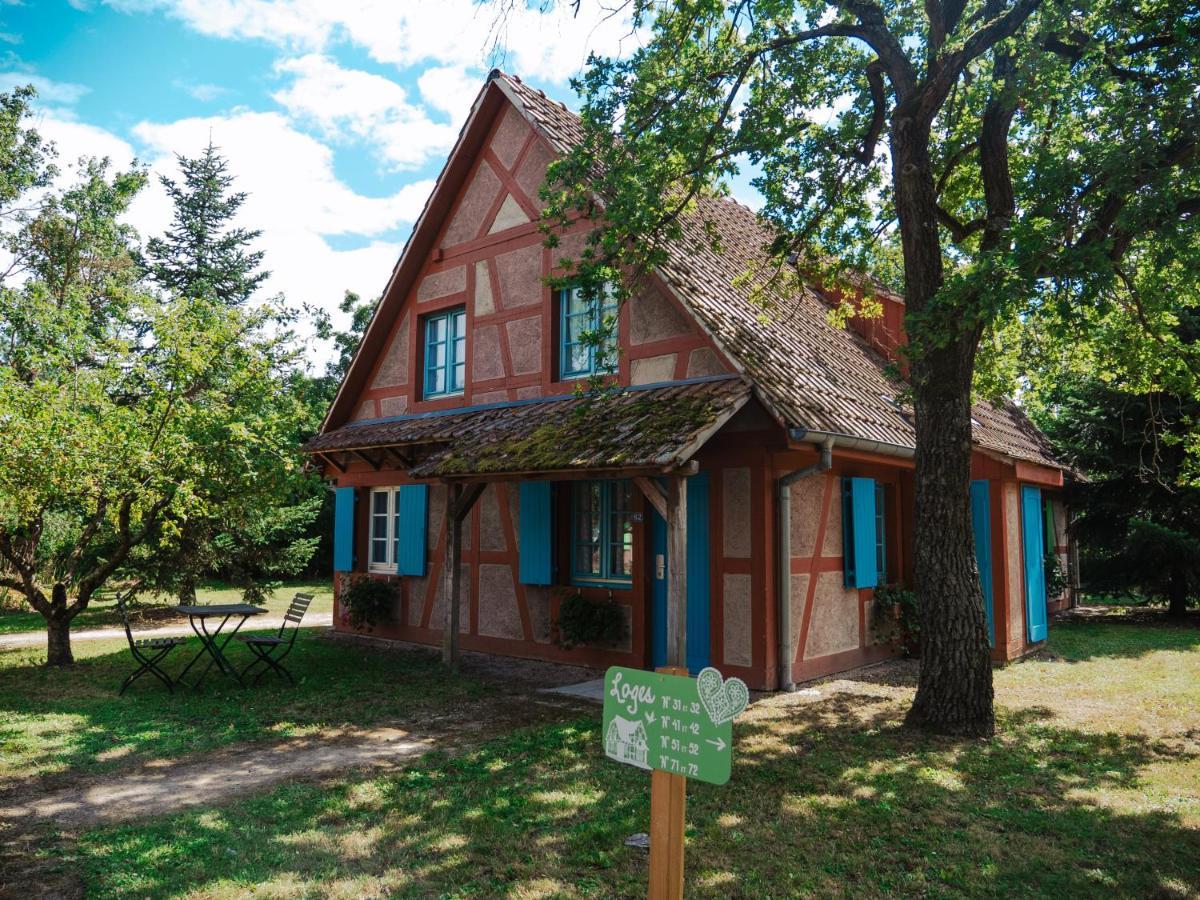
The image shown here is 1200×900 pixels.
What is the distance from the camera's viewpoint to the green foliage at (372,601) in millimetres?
11727

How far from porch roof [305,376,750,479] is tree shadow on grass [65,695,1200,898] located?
2.41 metres

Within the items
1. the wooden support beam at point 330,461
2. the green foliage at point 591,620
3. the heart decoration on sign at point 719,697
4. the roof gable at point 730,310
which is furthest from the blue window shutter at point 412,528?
the heart decoration on sign at point 719,697

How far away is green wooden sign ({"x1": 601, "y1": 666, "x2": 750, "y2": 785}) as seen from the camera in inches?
113

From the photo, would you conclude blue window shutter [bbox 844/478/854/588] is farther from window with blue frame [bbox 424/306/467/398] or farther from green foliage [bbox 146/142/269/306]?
green foliage [bbox 146/142/269/306]

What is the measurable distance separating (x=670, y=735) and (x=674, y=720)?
6 centimetres

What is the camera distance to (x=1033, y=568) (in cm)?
1093

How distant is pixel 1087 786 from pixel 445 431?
7446mm

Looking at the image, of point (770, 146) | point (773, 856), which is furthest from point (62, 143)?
point (773, 856)

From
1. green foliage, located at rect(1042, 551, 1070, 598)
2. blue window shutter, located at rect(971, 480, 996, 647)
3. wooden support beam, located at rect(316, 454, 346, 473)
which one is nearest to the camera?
blue window shutter, located at rect(971, 480, 996, 647)

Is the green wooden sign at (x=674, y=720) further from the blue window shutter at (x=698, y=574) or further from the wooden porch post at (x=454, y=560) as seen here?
the wooden porch post at (x=454, y=560)

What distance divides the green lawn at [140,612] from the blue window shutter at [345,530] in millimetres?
4288

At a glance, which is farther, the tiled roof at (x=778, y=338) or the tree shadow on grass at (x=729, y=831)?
the tiled roof at (x=778, y=338)

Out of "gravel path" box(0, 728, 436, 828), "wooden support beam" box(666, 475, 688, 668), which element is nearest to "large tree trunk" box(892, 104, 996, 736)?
"wooden support beam" box(666, 475, 688, 668)

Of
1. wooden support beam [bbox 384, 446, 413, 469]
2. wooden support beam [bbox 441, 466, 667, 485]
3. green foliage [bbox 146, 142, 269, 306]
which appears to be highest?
green foliage [bbox 146, 142, 269, 306]
